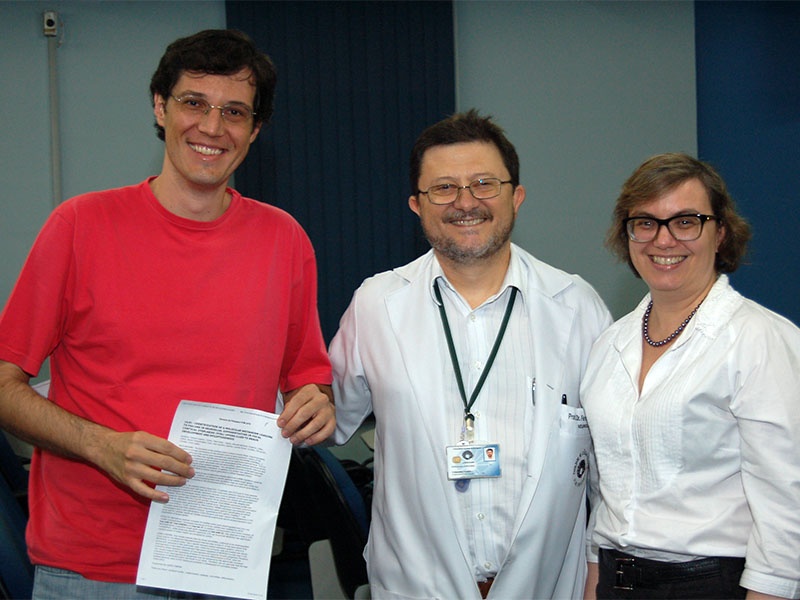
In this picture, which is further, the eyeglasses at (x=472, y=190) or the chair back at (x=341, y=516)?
the chair back at (x=341, y=516)

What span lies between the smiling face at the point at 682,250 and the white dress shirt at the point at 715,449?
56 mm

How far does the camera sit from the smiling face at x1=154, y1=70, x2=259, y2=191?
188cm

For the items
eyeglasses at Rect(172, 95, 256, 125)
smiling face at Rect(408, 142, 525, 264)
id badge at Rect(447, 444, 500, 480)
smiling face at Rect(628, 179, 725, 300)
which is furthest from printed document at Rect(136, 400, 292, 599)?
smiling face at Rect(628, 179, 725, 300)

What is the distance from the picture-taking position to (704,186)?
1930 mm

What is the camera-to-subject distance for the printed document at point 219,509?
5.34 feet

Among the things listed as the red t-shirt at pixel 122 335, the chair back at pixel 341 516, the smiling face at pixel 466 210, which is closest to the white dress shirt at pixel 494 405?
the smiling face at pixel 466 210

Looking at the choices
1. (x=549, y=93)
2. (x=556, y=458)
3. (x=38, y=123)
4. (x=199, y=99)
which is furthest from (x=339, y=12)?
(x=556, y=458)

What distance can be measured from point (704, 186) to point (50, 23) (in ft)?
14.1

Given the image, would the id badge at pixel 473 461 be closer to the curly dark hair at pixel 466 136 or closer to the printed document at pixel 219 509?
the printed document at pixel 219 509

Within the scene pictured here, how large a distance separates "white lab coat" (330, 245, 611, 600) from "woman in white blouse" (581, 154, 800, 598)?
0.17 meters

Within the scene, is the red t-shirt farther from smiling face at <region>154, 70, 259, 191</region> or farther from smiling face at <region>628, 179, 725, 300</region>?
smiling face at <region>628, 179, 725, 300</region>

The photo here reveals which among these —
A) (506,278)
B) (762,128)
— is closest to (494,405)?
(506,278)

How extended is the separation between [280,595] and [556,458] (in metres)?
1.99

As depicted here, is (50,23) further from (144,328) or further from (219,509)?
(219,509)
